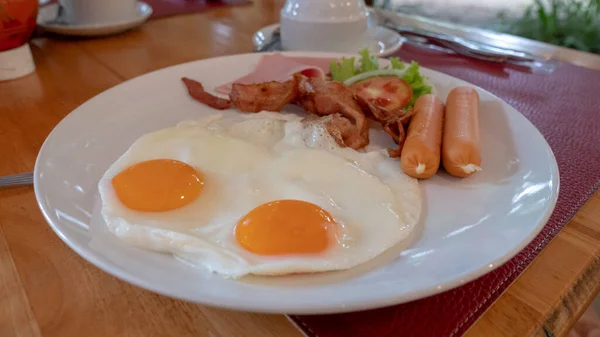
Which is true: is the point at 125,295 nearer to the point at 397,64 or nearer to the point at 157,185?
the point at 157,185

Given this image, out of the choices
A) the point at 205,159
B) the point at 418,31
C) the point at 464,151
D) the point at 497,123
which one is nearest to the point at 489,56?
the point at 418,31

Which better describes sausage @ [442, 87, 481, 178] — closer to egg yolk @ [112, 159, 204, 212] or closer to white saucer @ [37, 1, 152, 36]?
egg yolk @ [112, 159, 204, 212]

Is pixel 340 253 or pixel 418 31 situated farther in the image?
pixel 418 31

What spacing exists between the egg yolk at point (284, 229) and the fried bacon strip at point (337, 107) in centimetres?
36

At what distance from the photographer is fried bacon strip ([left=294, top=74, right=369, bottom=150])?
1.19 m

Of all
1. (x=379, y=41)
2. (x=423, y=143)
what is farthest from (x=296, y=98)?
(x=379, y=41)

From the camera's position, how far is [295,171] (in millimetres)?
1015

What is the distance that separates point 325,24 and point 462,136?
3.19ft

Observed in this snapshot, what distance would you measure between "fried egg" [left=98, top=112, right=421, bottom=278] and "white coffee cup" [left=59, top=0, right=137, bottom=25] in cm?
143

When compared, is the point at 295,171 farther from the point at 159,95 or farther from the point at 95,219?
the point at 159,95

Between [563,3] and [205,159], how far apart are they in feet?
12.3

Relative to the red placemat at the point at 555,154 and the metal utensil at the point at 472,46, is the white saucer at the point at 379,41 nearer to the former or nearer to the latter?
the red placemat at the point at 555,154

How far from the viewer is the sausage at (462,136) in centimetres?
103

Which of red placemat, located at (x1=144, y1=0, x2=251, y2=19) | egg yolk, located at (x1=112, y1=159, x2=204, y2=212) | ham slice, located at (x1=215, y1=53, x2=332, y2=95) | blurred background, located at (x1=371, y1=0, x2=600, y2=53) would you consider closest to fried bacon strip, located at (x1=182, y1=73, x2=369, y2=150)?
ham slice, located at (x1=215, y1=53, x2=332, y2=95)
